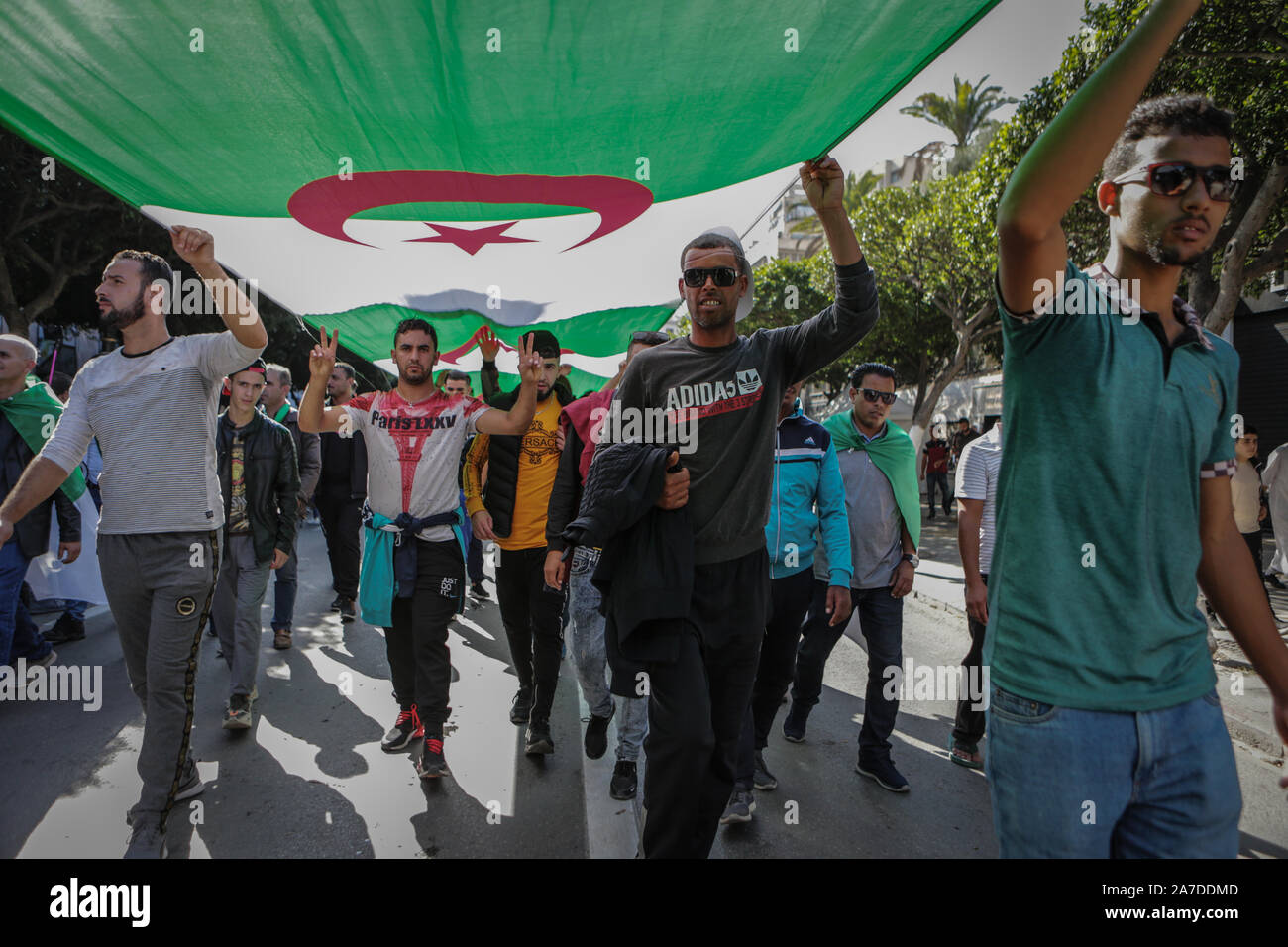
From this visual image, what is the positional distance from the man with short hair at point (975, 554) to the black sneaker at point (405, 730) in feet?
10.2

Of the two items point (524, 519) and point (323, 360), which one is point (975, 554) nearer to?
point (524, 519)

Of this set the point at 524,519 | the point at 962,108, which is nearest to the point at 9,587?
the point at 524,519

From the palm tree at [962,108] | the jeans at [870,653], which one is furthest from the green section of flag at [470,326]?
the palm tree at [962,108]

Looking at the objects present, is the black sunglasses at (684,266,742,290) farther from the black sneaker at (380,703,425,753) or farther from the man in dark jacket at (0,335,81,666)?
the man in dark jacket at (0,335,81,666)

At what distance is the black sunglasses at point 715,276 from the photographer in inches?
101

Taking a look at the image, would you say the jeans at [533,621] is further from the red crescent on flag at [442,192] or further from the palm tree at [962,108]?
the palm tree at [962,108]

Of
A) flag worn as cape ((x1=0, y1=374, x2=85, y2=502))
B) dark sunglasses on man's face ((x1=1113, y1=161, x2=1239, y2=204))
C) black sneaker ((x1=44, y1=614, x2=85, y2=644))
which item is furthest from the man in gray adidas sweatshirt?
black sneaker ((x1=44, y1=614, x2=85, y2=644))

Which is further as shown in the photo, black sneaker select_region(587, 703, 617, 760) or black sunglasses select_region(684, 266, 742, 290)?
black sneaker select_region(587, 703, 617, 760)

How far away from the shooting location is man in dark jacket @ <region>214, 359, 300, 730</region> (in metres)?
4.56

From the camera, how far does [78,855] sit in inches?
116

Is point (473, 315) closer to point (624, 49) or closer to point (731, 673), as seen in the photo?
point (624, 49)

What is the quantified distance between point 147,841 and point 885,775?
337cm
